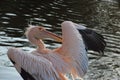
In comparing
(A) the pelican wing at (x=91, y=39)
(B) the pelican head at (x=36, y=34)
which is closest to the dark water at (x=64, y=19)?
(B) the pelican head at (x=36, y=34)

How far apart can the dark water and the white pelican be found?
257 centimetres

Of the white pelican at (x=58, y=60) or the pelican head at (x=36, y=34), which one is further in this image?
the pelican head at (x=36, y=34)

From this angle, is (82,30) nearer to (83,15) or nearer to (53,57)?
(53,57)

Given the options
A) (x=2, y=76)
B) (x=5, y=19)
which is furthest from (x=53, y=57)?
(x=5, y=19)

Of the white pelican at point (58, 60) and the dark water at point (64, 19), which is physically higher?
the white pelican at point (58, 60)

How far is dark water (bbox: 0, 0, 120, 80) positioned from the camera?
35.7 feet

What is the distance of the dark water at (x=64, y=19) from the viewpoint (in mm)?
10871

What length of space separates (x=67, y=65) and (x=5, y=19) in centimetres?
869

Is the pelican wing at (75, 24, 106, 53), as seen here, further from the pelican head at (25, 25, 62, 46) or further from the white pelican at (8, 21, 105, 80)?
the pelican head at (25, 25, 62, 46)

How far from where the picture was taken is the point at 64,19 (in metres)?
16.8

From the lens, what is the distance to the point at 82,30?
719 cm

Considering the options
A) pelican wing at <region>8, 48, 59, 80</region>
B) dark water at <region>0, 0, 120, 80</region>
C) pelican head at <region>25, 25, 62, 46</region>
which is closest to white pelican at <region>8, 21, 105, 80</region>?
pelican wing at <region>8, 48, 59, 80</region>

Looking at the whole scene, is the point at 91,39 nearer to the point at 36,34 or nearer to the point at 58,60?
the point at 58,60

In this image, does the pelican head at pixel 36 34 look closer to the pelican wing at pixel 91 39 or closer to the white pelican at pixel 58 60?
the white pelican at pixel 58 60
